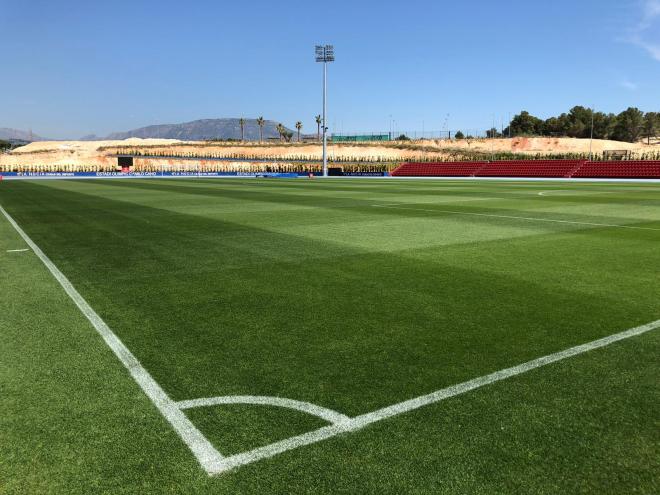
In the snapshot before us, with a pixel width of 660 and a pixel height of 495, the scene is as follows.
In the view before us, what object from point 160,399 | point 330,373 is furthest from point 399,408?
point 160,399

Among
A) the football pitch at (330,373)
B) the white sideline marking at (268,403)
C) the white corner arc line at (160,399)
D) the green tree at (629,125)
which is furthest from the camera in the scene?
the green tree at (629,125)

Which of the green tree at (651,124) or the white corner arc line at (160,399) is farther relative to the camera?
the green tree at (651,124)

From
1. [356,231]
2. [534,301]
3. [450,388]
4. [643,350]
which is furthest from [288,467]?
[356,231]

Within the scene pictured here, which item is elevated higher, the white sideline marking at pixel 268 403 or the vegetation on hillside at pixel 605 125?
the vegetation on hillside at pixel 605 125

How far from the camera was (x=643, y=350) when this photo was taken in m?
4.57

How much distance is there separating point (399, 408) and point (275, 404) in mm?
867

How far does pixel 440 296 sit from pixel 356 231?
20.5 ft

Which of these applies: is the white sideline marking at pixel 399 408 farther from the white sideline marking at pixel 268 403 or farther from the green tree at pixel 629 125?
the green tree at pixel 629 125

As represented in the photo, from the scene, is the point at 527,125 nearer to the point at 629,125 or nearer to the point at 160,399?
the point at 629,125

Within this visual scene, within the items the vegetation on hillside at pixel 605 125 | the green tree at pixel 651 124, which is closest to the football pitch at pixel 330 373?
the vegetation on hillside at pixel 605 125

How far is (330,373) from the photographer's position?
13.4ft

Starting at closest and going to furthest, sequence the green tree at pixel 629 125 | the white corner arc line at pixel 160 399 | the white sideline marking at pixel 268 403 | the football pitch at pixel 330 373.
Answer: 1. the football pitch at pixel 330 373
2. the white corner arc line at pixel 160 399
3. the white sideline marking at pixel 268 403
4. the green tree at pixel 629 125

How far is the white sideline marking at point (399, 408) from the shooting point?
2953mm

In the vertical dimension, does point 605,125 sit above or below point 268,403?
above
